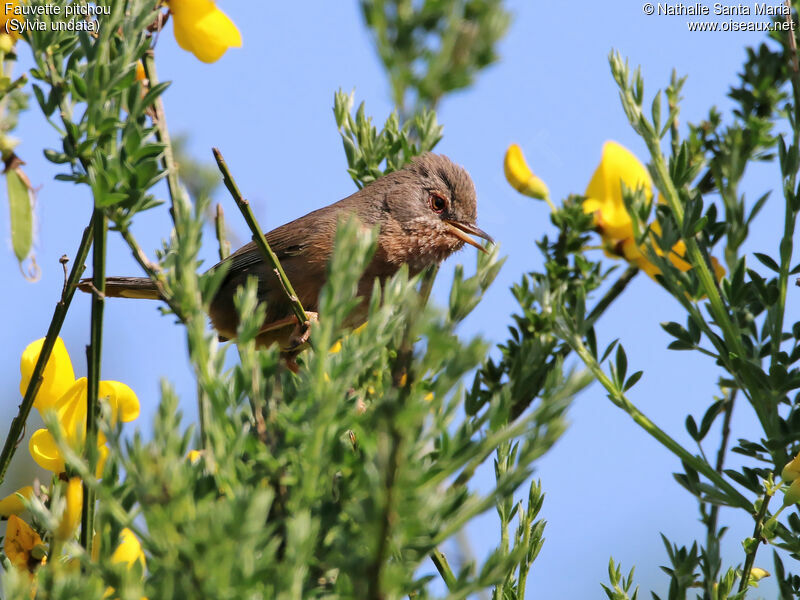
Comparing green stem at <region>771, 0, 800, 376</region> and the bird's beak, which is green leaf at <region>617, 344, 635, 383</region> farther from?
the bird's beak

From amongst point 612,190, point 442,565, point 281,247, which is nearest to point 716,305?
point 612,190

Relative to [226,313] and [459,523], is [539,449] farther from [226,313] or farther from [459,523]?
[226,313]

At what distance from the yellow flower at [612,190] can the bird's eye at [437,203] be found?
2345 millimetres

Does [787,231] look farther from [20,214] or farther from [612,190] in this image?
[20,214]

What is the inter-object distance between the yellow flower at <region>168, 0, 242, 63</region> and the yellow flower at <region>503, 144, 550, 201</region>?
0.87 meters

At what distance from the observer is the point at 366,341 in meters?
1.27

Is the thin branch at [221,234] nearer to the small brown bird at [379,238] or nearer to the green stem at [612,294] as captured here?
the green stem at [612,294]

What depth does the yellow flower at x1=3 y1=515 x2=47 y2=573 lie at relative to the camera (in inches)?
73.6

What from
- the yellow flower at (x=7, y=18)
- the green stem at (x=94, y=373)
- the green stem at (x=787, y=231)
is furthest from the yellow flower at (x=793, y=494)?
the yellow flower at (x=7, y=18)

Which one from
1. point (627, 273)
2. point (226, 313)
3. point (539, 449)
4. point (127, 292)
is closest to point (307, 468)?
point (539, 449)

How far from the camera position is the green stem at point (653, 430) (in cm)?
192

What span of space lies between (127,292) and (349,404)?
13.1ft

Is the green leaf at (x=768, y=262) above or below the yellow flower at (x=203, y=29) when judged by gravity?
below

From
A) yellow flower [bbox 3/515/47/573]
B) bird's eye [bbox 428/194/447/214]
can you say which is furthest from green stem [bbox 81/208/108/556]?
bird's eye [bbox 428/194/447/214]
